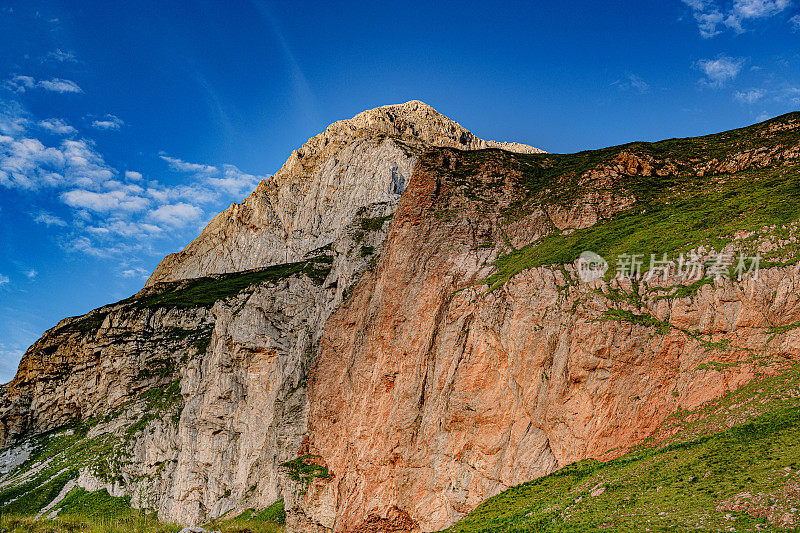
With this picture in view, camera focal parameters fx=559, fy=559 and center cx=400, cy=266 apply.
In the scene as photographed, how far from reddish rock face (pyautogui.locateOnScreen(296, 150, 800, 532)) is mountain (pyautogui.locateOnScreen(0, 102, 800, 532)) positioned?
16 cm

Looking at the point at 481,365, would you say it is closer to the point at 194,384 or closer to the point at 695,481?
the point at 695,481

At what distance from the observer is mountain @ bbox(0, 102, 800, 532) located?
112ft

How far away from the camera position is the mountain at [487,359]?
34031 millimetres

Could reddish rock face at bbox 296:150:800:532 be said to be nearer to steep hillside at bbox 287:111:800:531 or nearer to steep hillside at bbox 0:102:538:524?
steep hillside at bbox 287:111:800:531

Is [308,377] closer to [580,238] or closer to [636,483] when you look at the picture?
[580,238]

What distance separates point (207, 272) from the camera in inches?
6806

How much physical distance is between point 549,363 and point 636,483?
11.4 meters

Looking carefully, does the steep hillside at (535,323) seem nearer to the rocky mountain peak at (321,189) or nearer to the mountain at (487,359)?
the mountain at (487,359)

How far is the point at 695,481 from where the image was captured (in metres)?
26.2

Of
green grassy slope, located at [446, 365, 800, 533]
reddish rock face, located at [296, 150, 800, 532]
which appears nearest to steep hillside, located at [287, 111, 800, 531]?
reddish rock face, located at [296, 150, 800, 532]

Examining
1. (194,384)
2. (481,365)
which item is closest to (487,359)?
(481,365)

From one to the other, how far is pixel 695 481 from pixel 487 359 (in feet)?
58.9

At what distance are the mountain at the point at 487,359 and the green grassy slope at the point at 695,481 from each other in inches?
9.6

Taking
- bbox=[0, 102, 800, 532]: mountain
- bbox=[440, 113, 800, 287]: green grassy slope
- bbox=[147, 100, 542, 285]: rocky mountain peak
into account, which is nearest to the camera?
bbox=[0, 102, 800, 532]: mountain
